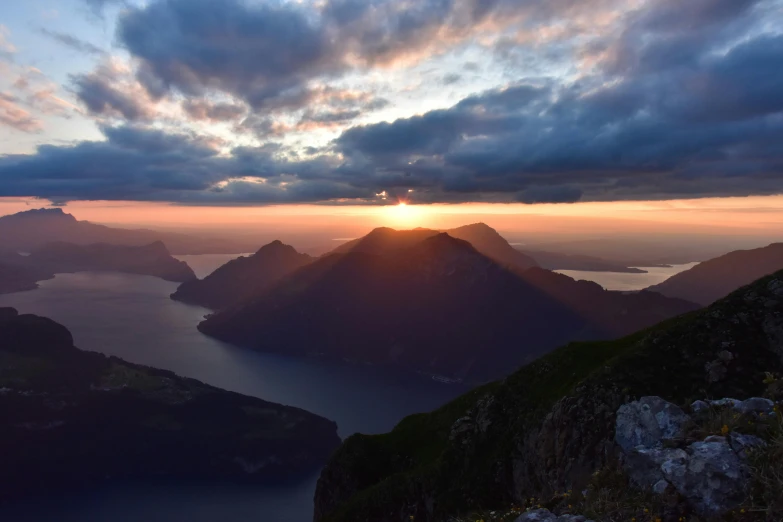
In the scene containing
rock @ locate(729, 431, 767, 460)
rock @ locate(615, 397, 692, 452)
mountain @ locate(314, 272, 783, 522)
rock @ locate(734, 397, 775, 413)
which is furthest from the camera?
mountain @ locate(314, 272, 783, 522)

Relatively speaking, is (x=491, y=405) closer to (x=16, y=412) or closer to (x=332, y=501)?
(x=332, y=501)

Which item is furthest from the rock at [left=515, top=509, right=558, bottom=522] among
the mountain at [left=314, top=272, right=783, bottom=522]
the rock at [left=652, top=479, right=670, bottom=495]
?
the rock at [left=652, top=479, right=670, bottom=495]

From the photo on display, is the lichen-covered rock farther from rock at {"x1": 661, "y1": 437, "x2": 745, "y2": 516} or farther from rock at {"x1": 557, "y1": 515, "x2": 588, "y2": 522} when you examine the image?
rock at {"x1": 661, "y1": 437, "x2": 745, "y2": 516}

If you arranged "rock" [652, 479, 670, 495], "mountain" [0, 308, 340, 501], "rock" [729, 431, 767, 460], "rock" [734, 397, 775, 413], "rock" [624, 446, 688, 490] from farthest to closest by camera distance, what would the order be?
"mountain" [0, 308, 340, 501], "rock" [734, 397, 775, 413], "rock" [624, 446, 688, 490], "rock" [652, 479, 670, 495], "rock" [729, 431, 767, 460]

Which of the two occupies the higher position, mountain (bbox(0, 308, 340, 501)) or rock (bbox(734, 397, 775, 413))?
rock (bbox(734, 397, 775, 413))

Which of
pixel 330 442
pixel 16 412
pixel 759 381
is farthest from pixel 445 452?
pixel 16 412

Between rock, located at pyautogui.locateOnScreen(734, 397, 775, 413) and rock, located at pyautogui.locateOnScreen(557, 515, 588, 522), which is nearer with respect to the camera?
rock, located at pyautogui.locateOnScreen(557, 515, 588, 522)

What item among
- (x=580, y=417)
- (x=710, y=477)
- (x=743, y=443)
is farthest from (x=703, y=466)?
(x=580, y=417)
